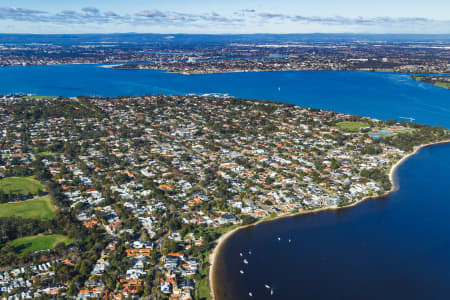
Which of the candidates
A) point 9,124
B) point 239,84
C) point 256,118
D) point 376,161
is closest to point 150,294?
point 376,161

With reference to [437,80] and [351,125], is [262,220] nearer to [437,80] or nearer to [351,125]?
[351,125]

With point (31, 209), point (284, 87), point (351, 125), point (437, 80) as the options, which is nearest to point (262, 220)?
point (31, 209)

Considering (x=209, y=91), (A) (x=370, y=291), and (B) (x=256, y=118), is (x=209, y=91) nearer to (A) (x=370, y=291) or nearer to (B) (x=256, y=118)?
(B) (x=256, y=118)

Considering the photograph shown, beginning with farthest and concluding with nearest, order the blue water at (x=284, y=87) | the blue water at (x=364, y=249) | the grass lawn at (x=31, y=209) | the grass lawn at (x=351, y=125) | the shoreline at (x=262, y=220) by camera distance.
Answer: the blue water at (x=284, y=87) < the grass lawn at (x=351, y=125) < the grass lawn at (x=31, y=209) < the shoreline at (x=262, y=220) < the blue water at (x=364, y=249)

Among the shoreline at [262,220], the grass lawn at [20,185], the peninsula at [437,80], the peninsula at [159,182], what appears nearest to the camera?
the shoreline at [262,220]

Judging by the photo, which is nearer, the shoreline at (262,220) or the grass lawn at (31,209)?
the shoreline at (262,220)

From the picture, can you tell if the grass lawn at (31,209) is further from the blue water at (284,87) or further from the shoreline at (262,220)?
the blue water at (284,87)

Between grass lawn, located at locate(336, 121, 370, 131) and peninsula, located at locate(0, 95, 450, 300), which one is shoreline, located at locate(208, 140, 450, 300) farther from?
grass lawn, located at locate(336, 121, 370, 131)

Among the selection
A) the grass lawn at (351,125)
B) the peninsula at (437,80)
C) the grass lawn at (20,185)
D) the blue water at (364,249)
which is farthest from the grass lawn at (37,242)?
the peninsula at (437,80)
